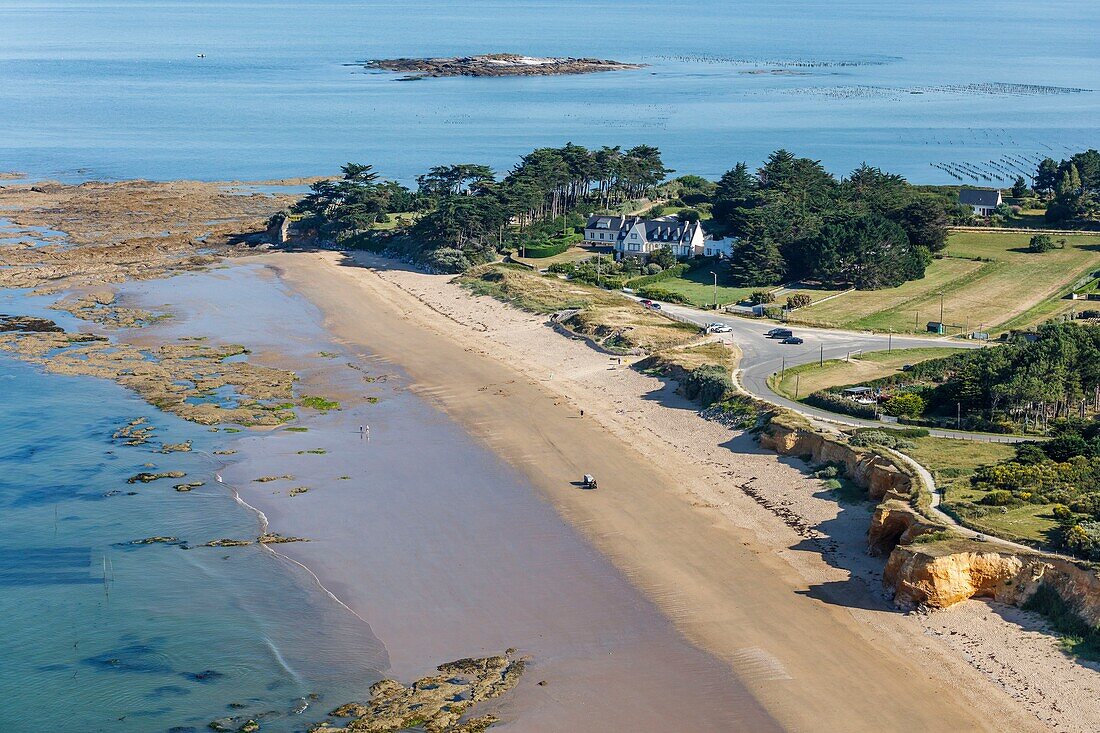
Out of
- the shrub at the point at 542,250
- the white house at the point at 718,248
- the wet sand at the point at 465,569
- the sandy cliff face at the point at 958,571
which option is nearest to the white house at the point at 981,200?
the white house at the point at 718,248

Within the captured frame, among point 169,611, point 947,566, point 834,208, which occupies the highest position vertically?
point 834,208

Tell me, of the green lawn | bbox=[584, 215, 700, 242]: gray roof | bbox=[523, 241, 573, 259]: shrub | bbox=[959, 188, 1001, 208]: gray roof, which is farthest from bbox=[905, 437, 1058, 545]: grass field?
bbox=[959, 188, 1001, 208]: gray roof

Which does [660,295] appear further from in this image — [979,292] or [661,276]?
[979,292]

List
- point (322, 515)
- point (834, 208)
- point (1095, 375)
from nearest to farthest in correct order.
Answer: point (322, 515) < point (1095, 375) < point (834, 208)

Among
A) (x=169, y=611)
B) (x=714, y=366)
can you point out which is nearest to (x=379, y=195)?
(x=714, y=366)

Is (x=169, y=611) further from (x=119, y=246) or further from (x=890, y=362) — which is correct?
(x=119, y=246)
